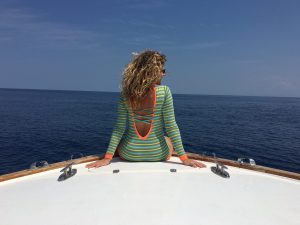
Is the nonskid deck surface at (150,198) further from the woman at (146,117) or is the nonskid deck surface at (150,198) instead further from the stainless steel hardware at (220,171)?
the woman at (146,117)

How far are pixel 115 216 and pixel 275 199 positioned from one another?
1990mm

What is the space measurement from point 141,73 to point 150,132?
1088 millimetres

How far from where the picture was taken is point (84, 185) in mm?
3141

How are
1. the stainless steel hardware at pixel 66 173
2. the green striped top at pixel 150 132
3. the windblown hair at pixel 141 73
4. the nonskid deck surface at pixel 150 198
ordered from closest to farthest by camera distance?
the nonskid deck surface at pixel 150 198, the stainless steel hardware at pixel 66 173, the windblown hair at pixel 141 73, the green striped top at pixel 150 132

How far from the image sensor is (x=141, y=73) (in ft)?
12.4

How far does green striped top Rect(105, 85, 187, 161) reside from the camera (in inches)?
160

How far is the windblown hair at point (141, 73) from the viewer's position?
380 cm

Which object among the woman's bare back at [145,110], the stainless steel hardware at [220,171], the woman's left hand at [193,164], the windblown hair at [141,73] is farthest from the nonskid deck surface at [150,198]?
the windblown hair at [141,73]

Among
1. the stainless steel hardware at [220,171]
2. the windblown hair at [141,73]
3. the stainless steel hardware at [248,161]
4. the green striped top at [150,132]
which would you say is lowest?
the stainless steel hardware at [220,171]

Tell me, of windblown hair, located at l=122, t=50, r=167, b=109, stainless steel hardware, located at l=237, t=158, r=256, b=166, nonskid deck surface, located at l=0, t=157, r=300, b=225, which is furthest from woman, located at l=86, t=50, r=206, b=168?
stainless steel hardware, located at l=237, t=158, r=256, b=166

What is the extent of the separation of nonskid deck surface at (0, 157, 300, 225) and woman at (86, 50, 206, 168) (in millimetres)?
405

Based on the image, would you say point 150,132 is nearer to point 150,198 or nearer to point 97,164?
point 97,164

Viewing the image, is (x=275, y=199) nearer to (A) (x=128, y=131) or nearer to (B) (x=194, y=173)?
(B) (x=194, y=173)

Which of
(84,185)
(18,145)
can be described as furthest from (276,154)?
(18,145)
